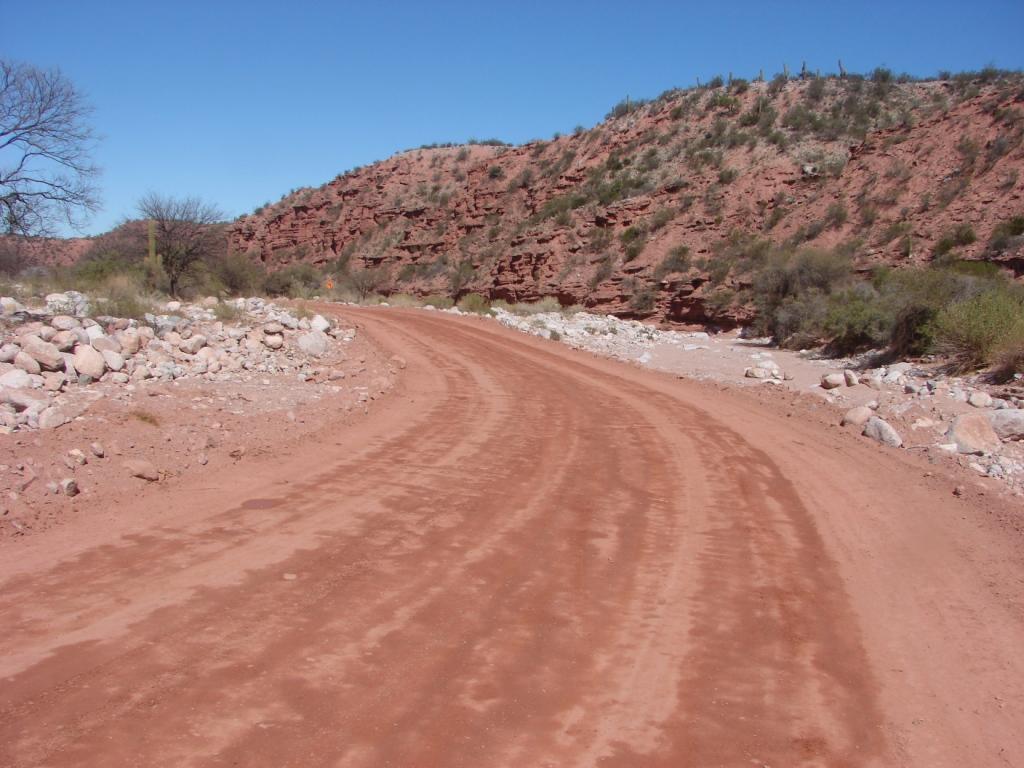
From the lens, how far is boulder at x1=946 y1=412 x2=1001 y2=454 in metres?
9.12

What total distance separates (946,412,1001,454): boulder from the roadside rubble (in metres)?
0.01

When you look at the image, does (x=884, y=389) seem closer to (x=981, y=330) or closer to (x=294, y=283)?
(x=981, y=330)

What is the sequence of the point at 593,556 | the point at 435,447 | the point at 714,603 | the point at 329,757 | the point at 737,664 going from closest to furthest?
the point at 329,757
the point at 737,664
the point at 714,603
the point at 593,556
the point at 435,447

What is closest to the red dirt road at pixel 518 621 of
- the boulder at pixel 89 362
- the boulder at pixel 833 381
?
the boulder at pixel 89 362

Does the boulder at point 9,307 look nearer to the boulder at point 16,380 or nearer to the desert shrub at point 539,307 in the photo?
the boulder at point 16,380

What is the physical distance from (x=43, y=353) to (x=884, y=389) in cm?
1307

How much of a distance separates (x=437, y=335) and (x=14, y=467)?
15.0 metres

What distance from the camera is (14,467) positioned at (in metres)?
6.61

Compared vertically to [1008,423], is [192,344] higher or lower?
higher

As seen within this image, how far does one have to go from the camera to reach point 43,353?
9711mm

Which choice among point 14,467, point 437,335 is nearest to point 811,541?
point 14,467

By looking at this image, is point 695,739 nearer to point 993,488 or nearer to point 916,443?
point 993,488

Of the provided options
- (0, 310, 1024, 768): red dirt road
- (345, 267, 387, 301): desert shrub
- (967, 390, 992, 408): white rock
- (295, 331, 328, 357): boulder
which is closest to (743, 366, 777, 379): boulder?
(967, 390, 992, 408): white rock

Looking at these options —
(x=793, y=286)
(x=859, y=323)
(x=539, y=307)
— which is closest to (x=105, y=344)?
(x=859, y=323)
